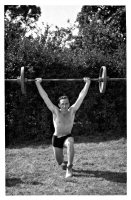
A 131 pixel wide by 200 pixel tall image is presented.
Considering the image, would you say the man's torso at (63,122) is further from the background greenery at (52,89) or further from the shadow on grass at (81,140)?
the background greenery at (52,89)

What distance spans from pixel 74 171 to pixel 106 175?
426 millimetres

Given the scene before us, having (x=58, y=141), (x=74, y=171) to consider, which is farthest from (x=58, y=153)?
(x=74, y=171)

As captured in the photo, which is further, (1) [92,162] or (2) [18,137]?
(2) [18,137]

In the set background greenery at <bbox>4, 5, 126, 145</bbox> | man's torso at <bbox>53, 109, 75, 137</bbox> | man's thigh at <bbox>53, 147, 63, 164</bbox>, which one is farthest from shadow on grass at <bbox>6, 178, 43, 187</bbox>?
background greenery at <bbox>4, 5, 126, 145</bbox>

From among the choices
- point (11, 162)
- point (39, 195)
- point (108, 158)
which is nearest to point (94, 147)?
point (108, 158)

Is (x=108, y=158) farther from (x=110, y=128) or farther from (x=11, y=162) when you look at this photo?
(x=110, y=128)

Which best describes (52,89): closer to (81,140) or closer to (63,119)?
(81,140)

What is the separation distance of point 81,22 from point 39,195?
24.2 feet

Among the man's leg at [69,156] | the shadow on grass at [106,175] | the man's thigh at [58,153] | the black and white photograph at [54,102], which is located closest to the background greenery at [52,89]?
the black and white photograph at [54,102]

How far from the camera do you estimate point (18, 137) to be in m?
5.73
